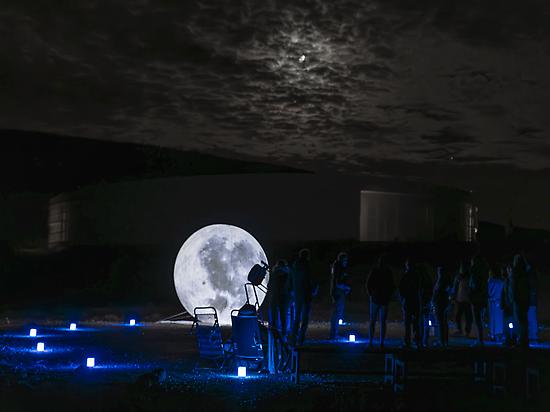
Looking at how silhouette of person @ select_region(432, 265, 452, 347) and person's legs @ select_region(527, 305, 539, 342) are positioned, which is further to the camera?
person's legs @ select_region(527, 305, 539, 342)

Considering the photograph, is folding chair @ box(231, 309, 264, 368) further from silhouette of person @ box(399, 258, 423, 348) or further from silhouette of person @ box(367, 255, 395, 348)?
silhouette of person @ box(399, 258, 423, 348)

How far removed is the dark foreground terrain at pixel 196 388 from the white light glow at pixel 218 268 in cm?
748

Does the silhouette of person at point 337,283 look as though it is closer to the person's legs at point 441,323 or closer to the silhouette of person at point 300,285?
the silhouette of person at point 300,285

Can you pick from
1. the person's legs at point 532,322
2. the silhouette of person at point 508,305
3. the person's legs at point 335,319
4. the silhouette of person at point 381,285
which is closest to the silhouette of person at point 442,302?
the silhouette of person at point 381,285

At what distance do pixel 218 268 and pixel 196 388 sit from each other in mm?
12464

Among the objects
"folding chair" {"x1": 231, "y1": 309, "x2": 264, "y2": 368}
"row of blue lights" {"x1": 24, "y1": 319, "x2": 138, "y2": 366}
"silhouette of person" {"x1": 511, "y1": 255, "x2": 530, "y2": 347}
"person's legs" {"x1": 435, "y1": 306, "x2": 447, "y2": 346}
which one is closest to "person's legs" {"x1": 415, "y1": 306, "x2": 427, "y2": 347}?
"person's legs" {"x1": 435, "y1": 306, "x2": 447, "y2": 346}

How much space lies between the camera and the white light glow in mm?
22750

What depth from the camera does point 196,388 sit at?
10.5 meters

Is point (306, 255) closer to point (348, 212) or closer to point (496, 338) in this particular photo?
point (496, 338)

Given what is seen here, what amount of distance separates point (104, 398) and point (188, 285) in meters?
13.9

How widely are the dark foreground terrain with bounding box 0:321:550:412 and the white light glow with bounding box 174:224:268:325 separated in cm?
748

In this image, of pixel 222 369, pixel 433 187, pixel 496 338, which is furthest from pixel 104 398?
pixel 433 187

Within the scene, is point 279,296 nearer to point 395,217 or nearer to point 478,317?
point 478,317

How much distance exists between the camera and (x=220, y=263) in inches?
903
